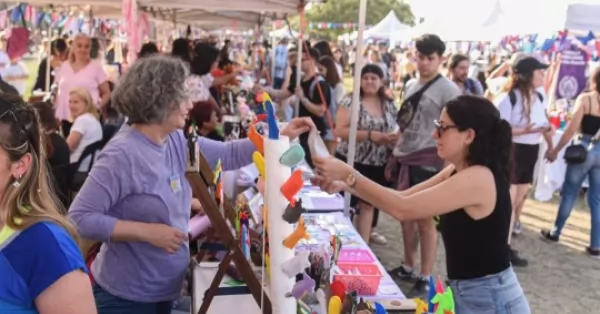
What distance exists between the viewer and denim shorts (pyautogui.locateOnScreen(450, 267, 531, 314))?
2143 mm

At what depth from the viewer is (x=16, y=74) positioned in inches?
299

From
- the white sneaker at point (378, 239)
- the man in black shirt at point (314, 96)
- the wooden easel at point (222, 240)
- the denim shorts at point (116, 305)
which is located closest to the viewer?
the wooden easel at point (222, 240)

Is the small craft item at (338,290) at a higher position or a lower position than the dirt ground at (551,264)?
higher

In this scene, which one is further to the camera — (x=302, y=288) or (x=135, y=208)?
(x=135, y=208)

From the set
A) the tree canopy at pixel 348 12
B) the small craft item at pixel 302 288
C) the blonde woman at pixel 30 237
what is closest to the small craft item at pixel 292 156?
the small craft item at pixel 302 288

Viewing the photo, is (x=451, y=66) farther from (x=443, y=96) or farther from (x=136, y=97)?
(x=136, y=97)

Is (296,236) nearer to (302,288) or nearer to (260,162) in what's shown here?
(302,288)

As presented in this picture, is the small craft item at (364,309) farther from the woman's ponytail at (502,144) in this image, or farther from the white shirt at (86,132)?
the white shirt at (86,132)

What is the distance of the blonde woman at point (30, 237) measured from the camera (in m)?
1.19

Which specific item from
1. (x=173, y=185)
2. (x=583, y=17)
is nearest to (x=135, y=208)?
(x=173, y=185)

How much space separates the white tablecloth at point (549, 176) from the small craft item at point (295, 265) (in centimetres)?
617

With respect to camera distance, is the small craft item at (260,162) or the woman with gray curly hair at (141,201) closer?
the small craft item at (260,162)

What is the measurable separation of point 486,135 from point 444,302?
0.94 m

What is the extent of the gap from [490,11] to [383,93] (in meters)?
5.59
